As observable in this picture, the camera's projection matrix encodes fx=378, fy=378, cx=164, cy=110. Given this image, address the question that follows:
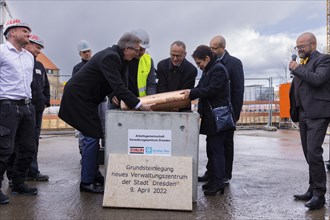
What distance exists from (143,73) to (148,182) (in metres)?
1.67

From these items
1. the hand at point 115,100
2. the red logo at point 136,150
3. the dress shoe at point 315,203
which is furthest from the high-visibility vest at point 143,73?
the dress shoe at point 315,203

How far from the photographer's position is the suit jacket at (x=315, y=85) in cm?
391

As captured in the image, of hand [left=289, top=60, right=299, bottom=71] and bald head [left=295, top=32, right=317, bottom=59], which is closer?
hand [left=289, top=60, right=299, bottom=71]

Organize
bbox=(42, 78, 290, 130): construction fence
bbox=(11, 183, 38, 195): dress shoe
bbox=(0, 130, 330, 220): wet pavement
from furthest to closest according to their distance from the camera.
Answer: bbox=(42, 78, 290, 130): construction fence, bbox=(11, 183, 38, 195): dress shoe, bbox=(0, 130, 330, 220): wet pavement

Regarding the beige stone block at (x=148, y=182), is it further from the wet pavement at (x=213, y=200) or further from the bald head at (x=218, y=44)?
the bald head at (x=218, y=44)

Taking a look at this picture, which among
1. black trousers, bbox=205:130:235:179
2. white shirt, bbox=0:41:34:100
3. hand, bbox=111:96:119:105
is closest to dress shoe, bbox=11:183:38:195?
white shirt, bbox=0:41:34:100

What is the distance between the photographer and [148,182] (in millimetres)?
3912

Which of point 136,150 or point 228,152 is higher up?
point 136,150

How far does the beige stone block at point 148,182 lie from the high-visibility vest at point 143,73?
1323mm

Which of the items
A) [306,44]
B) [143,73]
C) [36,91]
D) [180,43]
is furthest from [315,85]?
[36,91]

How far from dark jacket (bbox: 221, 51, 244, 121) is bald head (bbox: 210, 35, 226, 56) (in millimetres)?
113

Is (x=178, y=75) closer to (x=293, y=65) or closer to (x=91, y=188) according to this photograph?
(x=293, y=65)

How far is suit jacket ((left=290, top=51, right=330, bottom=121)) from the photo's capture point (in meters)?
3.91

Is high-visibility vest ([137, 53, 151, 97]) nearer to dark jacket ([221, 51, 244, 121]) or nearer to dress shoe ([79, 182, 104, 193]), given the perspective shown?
dark jacket ([221, 51, 244, 121])
